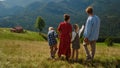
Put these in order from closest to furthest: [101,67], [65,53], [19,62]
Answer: [101,67], [19,62], [65,53]

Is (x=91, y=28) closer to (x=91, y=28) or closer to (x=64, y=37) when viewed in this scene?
(x=91, y=28)

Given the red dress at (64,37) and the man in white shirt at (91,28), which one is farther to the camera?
the red dress at (64,37)

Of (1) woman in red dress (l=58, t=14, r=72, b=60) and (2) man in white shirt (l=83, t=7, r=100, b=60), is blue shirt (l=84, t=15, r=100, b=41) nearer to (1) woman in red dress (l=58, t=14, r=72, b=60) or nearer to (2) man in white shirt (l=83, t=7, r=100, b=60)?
(2) man in white shirt (l=83, t=7, r=100, b=60)

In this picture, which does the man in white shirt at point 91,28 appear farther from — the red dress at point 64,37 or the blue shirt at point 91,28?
the red dress at point 64,37

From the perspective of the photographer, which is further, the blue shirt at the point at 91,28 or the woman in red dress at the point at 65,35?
the woman in red dress at the point at 65,35

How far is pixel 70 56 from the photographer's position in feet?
53.3

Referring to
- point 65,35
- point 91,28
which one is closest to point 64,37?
point 65,35

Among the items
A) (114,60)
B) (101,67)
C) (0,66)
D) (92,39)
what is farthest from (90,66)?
(0,66)

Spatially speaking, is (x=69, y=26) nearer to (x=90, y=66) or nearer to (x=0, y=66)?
(x=90, y=66)

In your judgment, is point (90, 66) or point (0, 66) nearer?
point (0, 66)

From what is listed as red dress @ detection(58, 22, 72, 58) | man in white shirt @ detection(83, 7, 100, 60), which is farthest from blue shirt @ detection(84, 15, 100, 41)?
red dress @ detection(58, 22, 72, 58)

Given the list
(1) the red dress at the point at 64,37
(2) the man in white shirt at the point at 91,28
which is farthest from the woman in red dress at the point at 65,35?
(2) the man in white shirt at the point at 91,28

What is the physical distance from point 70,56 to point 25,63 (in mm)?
3294

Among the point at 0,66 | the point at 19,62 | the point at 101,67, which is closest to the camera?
the point at 0,66
